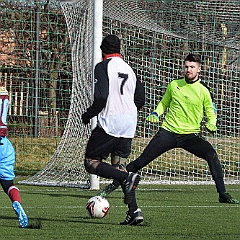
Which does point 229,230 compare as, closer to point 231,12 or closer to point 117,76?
point 117,76

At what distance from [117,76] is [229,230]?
1.78 metres

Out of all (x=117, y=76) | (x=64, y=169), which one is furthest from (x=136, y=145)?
(x=117, y=76)

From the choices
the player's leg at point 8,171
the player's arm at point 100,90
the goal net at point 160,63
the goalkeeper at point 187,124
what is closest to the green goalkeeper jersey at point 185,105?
the goalkeeper at point 187,124

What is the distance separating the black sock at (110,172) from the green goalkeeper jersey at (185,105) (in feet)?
8.28

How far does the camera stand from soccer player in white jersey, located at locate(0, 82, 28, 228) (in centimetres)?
703

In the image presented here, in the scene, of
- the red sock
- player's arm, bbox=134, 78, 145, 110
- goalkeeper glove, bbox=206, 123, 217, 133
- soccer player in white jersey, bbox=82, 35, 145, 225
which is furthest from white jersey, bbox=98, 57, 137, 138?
goalkeeper glove, bbox=206, 123, 217, 133

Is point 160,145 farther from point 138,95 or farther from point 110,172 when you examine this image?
point 110,172

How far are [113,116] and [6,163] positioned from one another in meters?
1.10

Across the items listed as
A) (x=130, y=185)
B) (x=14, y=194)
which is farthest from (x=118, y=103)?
(x=14, y=194)

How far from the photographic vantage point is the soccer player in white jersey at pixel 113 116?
7.26m

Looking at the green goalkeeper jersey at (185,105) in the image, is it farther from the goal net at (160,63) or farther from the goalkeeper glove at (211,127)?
the goal net at (160,63)

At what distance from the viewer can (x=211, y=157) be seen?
9.80 meters

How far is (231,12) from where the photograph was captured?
48.2ft

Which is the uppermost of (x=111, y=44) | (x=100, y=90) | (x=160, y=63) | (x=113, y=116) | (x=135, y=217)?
(x=111, y=44)
